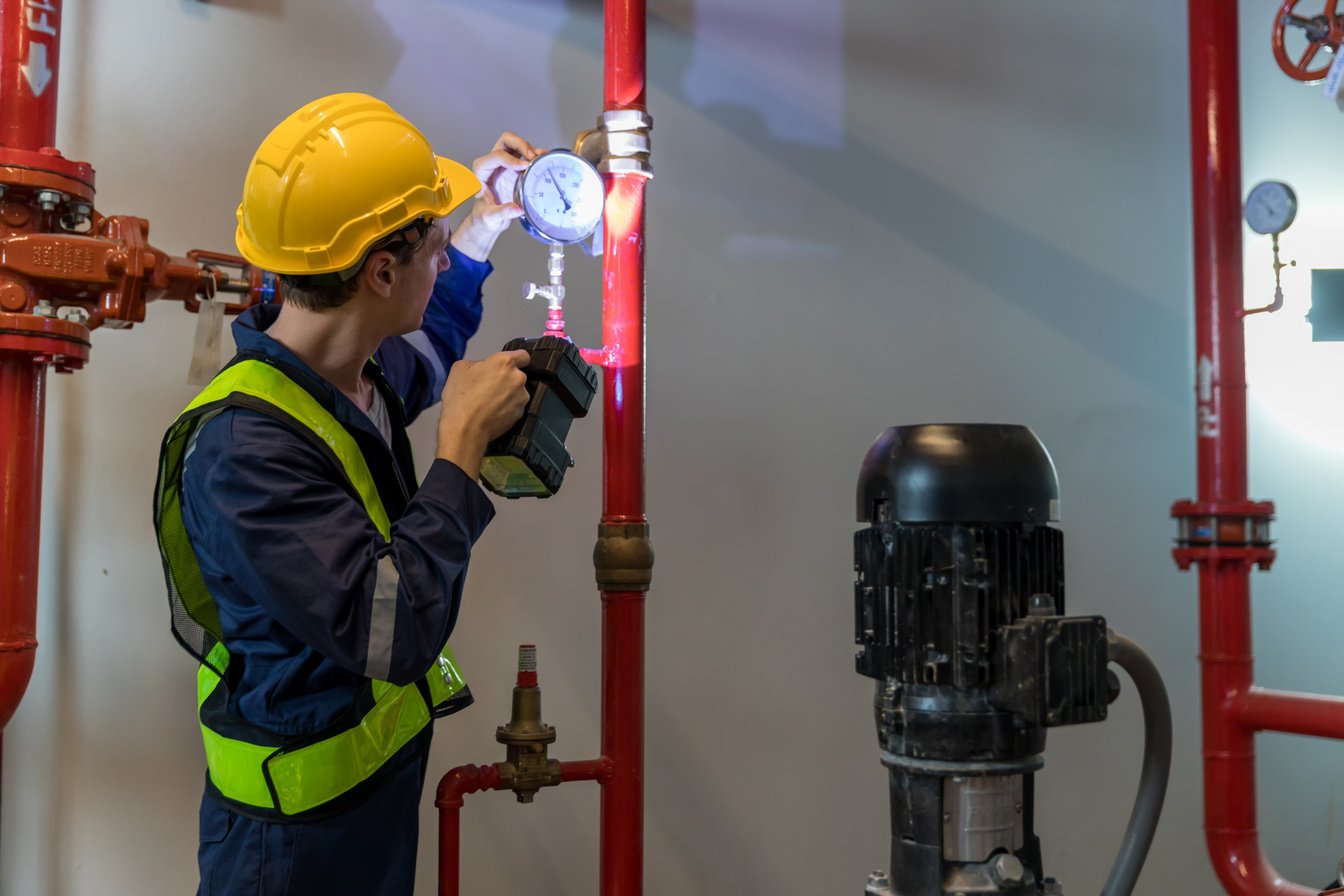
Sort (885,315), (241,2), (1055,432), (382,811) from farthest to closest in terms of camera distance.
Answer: (1055,432) < (885,315) < (241,2) < (382,811)

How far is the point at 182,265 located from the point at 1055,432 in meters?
1.70

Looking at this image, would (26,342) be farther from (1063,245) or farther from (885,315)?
(1063,245)

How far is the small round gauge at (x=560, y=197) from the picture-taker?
1330 mm

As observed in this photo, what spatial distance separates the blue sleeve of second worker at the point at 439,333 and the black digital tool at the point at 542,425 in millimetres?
300

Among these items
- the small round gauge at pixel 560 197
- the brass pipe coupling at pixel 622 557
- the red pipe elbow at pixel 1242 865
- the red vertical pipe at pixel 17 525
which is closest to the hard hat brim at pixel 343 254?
the small round gauge at pixel 560 197

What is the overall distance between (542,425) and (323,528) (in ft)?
0.91

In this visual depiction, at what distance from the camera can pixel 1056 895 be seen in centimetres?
91

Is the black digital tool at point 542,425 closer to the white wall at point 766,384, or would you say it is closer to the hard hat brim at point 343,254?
the hard hat brim at point 343,254

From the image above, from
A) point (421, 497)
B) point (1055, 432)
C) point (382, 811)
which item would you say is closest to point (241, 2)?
point (421, 497)

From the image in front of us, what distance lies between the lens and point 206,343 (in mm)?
1349

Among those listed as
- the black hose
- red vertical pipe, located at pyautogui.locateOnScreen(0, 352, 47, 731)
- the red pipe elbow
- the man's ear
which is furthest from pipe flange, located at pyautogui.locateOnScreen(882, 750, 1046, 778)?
the red pipe elbow

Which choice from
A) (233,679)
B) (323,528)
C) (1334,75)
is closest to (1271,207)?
(1334,75)

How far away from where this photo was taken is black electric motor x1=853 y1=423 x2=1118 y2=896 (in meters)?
0.87

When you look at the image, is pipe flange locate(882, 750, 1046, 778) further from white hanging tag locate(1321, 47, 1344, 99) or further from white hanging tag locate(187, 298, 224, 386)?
white hanging tag locate(1321, 47, 1344, 99)
